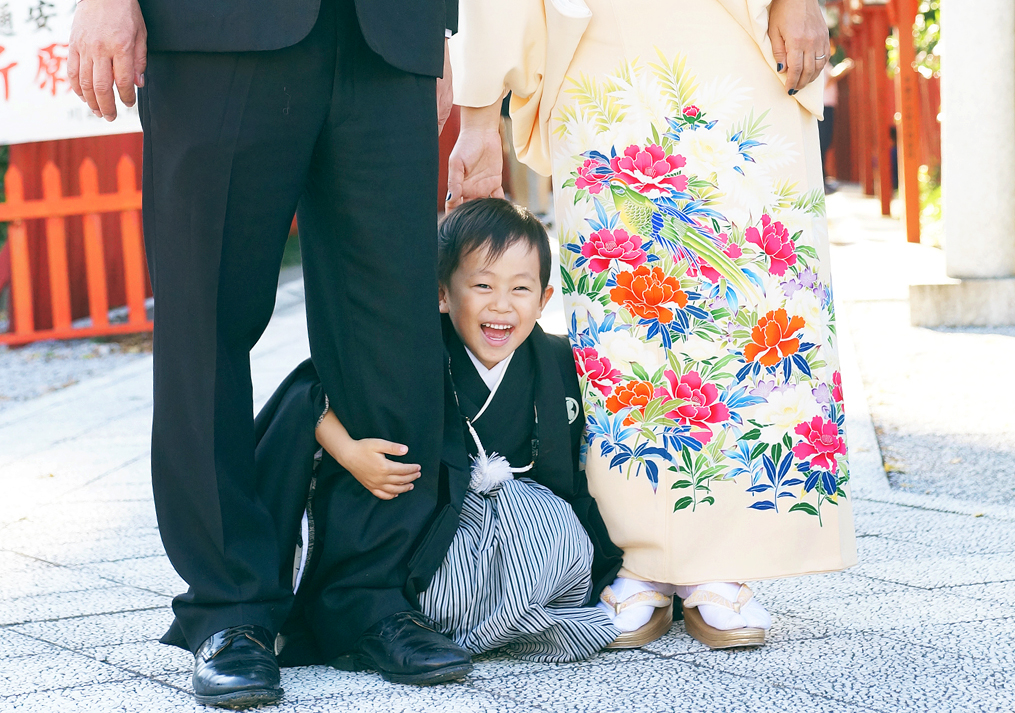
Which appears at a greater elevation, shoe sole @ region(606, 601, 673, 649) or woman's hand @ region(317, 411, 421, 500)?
woman's hand @ region(317, 411, 421, 500)

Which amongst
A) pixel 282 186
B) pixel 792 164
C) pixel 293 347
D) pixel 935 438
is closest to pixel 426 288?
pixel 282 186

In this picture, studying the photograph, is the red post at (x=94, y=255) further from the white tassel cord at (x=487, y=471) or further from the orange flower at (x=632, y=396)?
the orange flower at (x=632, y=396)

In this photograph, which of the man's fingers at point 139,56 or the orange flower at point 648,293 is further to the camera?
the orange flower at point 648,293

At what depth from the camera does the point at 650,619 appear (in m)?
1.82

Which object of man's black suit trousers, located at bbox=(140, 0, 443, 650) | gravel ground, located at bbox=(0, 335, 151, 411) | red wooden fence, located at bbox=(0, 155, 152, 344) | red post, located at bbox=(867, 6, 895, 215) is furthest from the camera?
red post, located at bbox=(867, 6, 895, 215)

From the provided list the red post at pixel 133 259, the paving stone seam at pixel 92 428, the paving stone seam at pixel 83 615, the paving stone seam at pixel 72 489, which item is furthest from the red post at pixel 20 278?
the paving stone seam at pixel 83 615

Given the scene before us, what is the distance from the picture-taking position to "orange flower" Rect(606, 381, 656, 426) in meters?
1.80

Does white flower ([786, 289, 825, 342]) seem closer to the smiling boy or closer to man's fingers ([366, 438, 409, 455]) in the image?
the smiling boy

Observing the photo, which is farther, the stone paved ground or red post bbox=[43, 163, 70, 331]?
red post bbox=[43, 163, 70, 331]

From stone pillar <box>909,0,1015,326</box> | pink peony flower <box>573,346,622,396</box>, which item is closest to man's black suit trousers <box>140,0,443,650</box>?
pink peony flower <box>573,346,622,396</box>

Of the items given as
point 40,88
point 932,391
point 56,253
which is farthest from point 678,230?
point 56,253

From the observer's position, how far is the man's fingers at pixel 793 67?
1.75 meters

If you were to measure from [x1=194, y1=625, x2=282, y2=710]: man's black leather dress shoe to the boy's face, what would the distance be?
2.00 feet

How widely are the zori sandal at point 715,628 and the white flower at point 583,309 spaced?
479mm
